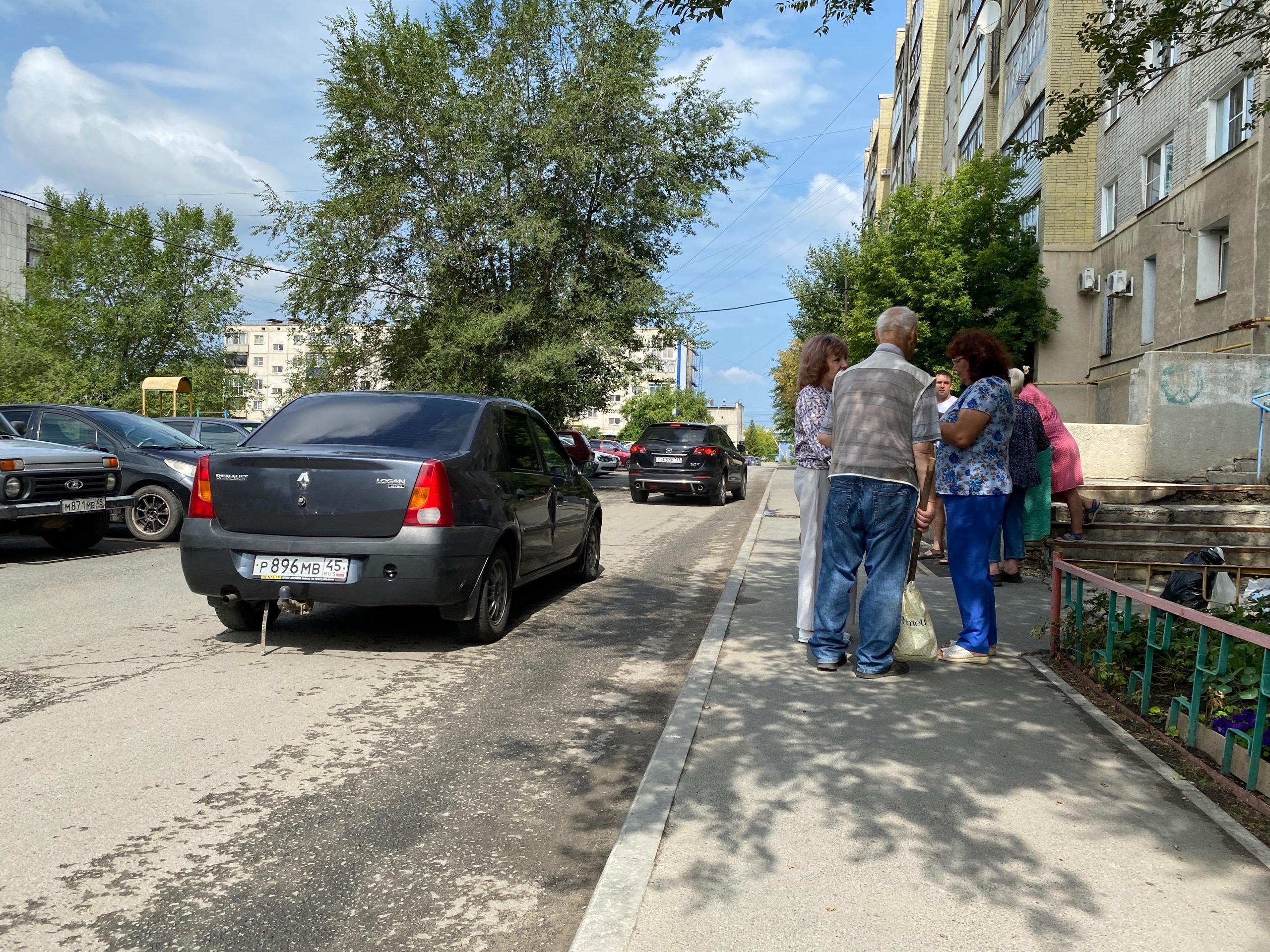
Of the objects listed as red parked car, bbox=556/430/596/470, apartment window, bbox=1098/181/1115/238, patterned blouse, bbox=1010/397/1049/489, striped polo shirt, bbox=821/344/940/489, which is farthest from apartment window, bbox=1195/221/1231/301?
striped polo shirt, bbox=821/344/940/489

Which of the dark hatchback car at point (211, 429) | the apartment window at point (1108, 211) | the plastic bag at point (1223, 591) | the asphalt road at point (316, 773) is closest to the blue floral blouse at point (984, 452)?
the plastic bag at point (1223, 591)

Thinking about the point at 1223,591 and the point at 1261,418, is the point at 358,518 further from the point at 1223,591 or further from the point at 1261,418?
the point at 1261,418

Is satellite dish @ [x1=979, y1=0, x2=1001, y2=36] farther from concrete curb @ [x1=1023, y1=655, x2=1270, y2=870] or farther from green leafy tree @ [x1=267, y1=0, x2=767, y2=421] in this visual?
concrete curb @ [x1=1023, y1=655, x2=1270, y2=870]

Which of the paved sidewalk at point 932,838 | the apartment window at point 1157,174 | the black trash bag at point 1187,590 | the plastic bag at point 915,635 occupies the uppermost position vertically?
the apartment window at point 1157,174

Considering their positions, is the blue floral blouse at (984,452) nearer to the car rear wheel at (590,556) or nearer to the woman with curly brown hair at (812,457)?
the woman with curly brown hair at (812,457)

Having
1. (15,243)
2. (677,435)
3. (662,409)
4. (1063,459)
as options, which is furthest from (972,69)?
(15,243)

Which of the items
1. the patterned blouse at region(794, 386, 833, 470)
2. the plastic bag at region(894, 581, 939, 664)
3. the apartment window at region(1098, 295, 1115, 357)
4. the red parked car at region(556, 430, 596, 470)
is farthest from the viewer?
the red parked car at region(556, 430, 596, 470)

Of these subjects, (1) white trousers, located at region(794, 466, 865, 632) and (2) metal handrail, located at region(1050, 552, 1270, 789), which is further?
(1) white trousers, located at region(794, 466, 865, 632)

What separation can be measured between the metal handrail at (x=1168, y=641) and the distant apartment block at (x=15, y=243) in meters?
87.7

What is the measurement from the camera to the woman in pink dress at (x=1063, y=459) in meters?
9.52

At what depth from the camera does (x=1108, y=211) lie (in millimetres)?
25547

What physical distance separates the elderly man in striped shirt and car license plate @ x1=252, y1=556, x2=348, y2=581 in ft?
8.92

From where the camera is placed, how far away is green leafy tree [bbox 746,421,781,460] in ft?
522

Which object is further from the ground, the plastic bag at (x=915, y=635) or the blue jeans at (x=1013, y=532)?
the blue jeans at (x=1013, y=532)
